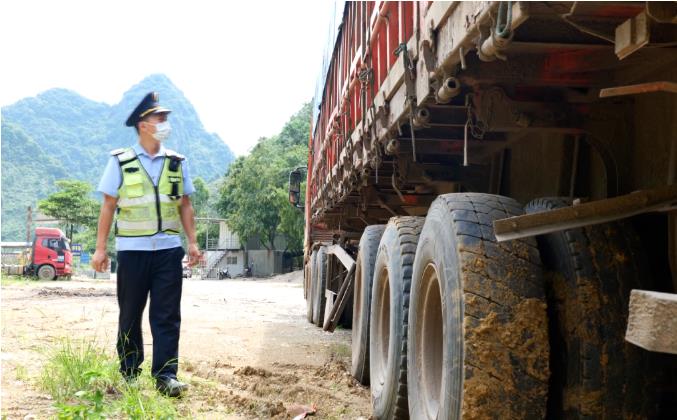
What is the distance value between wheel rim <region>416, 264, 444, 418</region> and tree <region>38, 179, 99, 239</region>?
135 ft

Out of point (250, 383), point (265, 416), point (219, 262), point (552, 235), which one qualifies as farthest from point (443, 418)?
point (219, 262)

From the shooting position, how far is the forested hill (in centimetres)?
10938

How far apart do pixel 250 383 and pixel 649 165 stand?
324cm

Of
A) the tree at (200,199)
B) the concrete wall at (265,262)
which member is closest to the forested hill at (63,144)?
the tree at (200,199)

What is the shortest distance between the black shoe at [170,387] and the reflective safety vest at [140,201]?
92cm

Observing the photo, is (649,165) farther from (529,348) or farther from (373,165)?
(373,165)

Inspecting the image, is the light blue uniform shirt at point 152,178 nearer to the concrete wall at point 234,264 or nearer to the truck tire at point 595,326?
the truck tire at point 595,326

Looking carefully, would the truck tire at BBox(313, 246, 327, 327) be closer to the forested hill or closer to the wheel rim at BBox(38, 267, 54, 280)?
the wheel rim at BBox(38, 267, 54, 280)

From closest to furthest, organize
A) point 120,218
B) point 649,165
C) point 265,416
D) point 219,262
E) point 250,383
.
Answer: point 649,165 → point 265,416 → point 120,218 → point 250,383 → point 219,262

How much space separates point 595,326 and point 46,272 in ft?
94.9

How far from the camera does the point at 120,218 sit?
4.52 m

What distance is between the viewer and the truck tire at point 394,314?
3.53m

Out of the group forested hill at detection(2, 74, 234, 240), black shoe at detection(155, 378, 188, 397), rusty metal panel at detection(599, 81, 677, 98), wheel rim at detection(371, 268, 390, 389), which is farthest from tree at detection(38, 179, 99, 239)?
forested hill at detection(2, 74, 234, 240)

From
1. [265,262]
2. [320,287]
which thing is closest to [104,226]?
[320,287]
